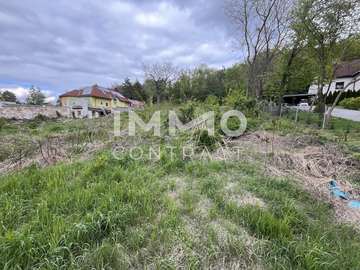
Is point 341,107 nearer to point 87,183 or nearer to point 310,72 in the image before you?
point 310,72

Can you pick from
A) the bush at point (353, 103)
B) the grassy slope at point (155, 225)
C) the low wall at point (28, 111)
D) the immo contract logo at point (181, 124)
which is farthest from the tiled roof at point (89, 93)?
the grassy slope at point (155, 225)

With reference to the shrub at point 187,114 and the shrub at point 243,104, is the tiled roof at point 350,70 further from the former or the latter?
the shrub at point 187,114

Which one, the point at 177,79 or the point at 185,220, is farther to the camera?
the point at 177,79

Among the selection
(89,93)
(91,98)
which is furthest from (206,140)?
(89,93)

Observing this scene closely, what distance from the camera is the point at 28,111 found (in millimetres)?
12945

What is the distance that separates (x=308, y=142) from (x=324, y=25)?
8420 millimetres

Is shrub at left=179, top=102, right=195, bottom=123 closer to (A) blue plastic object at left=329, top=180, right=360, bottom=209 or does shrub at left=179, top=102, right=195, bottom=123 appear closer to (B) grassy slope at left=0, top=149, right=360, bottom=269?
(B) grassy slope at left=0, top=149, right=360, bottom=269

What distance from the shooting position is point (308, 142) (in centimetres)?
498

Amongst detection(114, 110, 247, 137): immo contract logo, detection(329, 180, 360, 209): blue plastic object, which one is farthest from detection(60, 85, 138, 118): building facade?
detection(329, 180, 360, 209): blue plastic object

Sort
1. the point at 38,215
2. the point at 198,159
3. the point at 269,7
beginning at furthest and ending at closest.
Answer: the point at 269,7, the point at 198,159, the point at 38,215

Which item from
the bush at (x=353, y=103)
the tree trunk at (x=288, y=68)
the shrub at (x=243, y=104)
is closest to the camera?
the shrub at (x=243, y=104)

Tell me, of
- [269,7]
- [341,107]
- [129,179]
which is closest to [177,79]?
[269,7]

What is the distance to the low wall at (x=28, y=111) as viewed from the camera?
38.0ft

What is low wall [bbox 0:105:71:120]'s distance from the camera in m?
11.6
